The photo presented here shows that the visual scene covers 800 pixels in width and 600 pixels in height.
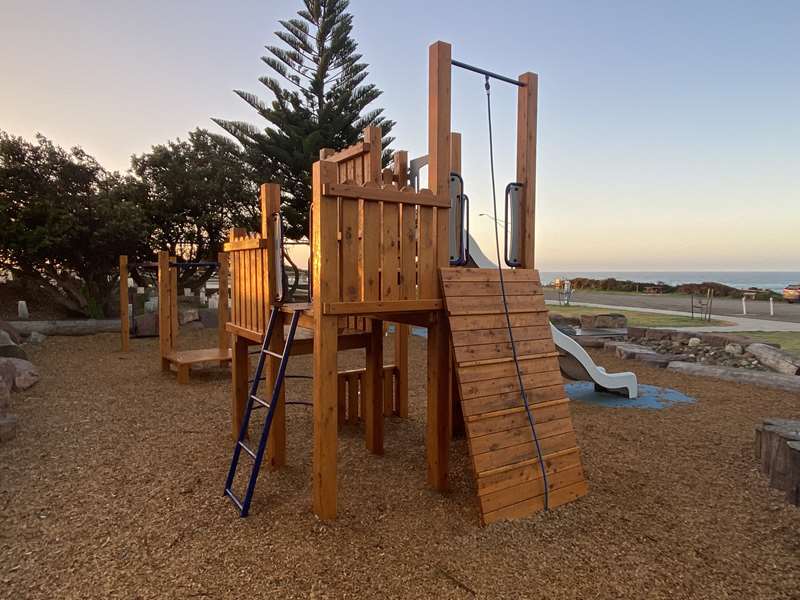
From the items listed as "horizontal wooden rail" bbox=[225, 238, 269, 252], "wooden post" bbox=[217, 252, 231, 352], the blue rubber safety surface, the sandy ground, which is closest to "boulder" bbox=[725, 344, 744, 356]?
the blue rubber safety surface

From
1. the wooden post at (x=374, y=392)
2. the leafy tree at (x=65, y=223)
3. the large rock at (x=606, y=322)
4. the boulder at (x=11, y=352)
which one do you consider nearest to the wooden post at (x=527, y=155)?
the wooden post at (x=374, y=392)

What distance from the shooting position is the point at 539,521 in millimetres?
2938

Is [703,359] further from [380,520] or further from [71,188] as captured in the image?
[71,188]

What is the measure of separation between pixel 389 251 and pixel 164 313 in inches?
226

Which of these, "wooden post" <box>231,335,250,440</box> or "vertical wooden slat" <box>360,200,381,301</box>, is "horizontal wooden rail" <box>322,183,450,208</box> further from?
"wooden post" <box>231,335,250,440</box>

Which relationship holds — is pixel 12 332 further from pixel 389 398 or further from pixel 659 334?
pixel 659 334

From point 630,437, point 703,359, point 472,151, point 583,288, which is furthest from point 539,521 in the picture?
point 583,288

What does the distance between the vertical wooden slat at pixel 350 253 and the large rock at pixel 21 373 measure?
540 cm

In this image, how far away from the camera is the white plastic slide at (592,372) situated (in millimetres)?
5730

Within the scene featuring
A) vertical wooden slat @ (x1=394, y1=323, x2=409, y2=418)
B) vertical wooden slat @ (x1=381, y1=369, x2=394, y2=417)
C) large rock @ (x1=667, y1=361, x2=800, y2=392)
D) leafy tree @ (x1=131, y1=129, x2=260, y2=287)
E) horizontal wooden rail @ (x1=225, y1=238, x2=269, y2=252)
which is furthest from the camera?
leafy tree @ (x1=131, y1=129, x2=260, y2=287)

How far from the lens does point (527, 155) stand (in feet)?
13.2

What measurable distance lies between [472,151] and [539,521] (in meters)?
3.30

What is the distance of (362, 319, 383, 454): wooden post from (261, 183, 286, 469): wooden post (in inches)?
29.7

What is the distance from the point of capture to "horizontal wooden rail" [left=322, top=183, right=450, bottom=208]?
2.85m
